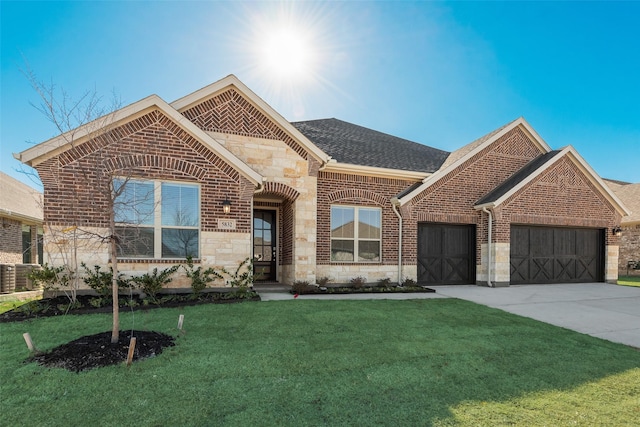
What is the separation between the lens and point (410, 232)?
11188 millimetres

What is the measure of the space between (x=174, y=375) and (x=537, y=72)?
1673cm

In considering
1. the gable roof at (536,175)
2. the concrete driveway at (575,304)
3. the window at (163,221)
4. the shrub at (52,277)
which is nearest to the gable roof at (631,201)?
the gable roof at (536,175)

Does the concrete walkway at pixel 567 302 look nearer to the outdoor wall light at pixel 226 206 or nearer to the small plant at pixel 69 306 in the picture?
the outdoor wall light at pixel 226 206

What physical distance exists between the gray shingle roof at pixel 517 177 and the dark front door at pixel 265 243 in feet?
25.4

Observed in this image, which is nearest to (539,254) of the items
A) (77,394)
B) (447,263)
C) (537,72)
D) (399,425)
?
(447,263)

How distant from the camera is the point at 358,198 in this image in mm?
10914

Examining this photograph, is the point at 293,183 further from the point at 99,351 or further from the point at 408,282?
the point at 99,351

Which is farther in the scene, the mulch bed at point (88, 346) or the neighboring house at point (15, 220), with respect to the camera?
the neighboring house at point (15, 220)

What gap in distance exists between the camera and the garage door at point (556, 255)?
12.0 metres

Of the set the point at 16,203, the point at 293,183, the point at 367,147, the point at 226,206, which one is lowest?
the point at 226,206

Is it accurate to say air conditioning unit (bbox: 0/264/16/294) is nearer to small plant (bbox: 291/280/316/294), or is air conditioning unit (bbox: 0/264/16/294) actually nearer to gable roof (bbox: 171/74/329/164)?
gable roof (bbox: 171/74/329/164)

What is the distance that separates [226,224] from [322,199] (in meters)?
3.44

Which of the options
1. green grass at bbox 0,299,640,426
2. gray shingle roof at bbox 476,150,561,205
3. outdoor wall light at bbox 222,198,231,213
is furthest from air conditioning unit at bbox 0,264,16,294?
gray shingle roof at bbox 476,150,561,205

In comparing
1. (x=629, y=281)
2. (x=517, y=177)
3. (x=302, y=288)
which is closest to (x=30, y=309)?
(x=302, y=288)
